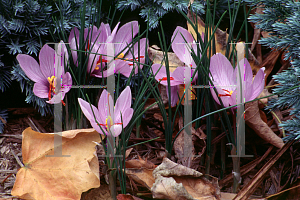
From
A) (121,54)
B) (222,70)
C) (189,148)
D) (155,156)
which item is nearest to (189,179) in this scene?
(189,148)

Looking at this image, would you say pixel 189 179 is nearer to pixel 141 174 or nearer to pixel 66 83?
pixel 141 174

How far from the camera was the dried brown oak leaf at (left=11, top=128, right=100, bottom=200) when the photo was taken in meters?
0.75

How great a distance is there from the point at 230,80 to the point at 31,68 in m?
0.59

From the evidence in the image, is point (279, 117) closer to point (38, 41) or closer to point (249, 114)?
point (249, 114)

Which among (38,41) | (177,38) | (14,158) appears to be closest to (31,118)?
(14,158)

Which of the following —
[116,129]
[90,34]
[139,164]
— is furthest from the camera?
[90,34]

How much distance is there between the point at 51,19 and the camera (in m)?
0.99

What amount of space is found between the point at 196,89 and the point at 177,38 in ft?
0.58

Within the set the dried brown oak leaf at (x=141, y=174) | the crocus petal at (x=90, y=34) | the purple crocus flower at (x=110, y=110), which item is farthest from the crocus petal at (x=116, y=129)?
the crocus petal at (x=90, y=34)

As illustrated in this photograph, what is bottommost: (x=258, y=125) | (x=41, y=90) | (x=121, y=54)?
(x=258, y=125)

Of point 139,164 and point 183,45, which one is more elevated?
point 183,45

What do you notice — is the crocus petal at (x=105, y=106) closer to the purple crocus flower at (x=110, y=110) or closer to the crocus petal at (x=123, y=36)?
the purple crocus flower at (x=110, y=110)

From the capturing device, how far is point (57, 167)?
791 millimetres

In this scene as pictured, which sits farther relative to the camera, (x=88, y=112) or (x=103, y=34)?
(x=103, y=34)
